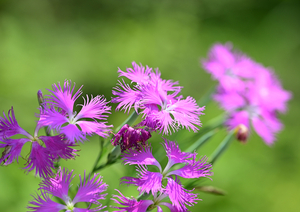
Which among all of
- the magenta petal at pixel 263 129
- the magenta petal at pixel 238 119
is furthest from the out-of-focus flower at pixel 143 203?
the magenta petal at pixel 263 129

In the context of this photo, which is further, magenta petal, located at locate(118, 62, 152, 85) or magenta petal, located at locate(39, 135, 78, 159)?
magenta petal, located at locate(118, 62, 152, 85)

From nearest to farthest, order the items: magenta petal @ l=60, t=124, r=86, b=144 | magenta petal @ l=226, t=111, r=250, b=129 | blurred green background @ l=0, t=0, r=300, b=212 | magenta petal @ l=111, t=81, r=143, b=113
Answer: magenta petal @ l=60, t=124, r=86, b=144 < magenta petal @ l=111, t=81, r=143, b=113 < magenta petal @ l=226, t=111, r=250, b=129 < blurred green background @ l=0, t=0, r=300, b=212

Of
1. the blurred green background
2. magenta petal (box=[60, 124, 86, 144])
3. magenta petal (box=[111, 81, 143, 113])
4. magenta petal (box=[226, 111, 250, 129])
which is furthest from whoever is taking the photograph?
the blurred green background

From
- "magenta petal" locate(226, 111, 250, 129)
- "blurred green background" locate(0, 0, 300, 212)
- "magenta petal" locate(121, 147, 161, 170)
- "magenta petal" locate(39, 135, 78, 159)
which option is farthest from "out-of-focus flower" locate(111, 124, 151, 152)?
"blurred green background" locate(0, 0, 300, 212)

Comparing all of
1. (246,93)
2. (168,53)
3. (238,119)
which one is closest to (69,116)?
(238,119)

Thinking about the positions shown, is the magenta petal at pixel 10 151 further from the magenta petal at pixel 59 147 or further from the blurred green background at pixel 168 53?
the blurred green background at pixel 168 53

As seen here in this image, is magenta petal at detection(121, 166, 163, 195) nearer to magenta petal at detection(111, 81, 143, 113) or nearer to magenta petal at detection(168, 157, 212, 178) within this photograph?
magenta petal at detection(168, 157, 212, 178)

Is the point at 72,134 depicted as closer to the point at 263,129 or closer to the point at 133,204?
the point at 133,204
